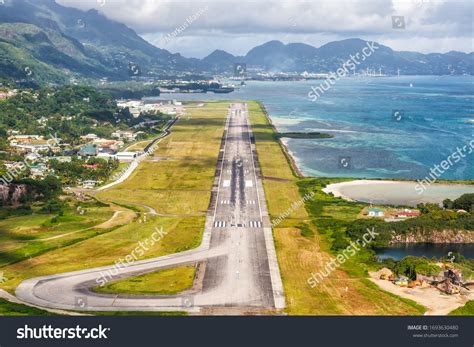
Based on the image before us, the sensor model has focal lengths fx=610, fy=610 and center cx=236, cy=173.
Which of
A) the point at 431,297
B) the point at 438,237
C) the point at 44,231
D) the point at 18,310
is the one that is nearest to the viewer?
the point at 18,310

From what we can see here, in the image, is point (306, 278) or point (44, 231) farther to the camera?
point (44, 231)

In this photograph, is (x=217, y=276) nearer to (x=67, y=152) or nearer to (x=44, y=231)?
(x=44, y=231)

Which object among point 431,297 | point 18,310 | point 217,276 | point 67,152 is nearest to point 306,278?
point 217,276

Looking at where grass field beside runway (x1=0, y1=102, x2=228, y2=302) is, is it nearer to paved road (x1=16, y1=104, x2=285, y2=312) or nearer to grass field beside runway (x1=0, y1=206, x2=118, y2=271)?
grass field beside runway (x1=0, y1=206, x2=118, y2=271)

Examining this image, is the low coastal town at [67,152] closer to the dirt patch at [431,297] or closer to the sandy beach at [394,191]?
the sandy beach at [394,191]

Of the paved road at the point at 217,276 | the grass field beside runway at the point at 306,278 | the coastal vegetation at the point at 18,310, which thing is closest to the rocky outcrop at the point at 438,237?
the grass field beside runway at the point at 306,278

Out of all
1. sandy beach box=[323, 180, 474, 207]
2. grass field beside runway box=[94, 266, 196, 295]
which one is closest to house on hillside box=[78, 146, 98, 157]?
sandy beach box=[323, 180, 474, 207]

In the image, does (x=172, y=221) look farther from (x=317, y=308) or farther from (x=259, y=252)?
(x=317, y=308)
